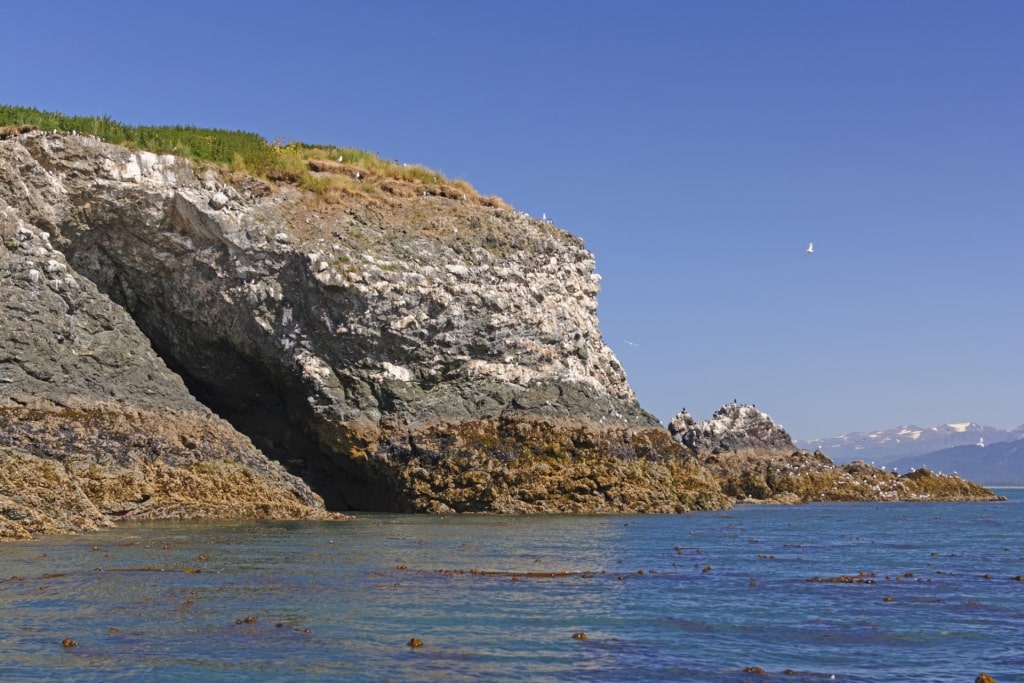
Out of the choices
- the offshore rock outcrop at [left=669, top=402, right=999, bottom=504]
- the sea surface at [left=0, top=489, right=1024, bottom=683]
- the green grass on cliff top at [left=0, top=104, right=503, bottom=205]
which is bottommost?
the sea surface at [left=0, top=489, right=1024, bottom=683]

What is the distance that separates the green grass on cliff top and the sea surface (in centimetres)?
1799

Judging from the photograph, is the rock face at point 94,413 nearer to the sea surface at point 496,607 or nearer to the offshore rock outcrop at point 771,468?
the sea surface at point 496,607

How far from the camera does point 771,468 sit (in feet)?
223

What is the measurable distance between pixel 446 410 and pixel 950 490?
155 feet

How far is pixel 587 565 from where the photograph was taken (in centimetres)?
2527

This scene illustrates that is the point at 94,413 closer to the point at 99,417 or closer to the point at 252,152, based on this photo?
the point at 99,417

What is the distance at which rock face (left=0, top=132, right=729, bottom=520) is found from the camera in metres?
40.3

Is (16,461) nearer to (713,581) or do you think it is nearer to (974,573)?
(713,581)

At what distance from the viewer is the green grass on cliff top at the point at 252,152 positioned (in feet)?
141

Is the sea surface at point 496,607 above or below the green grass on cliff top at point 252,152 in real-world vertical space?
below

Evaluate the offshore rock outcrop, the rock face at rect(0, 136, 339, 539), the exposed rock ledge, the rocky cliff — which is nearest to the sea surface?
the rock face at rect(0, 136, 339, 539)

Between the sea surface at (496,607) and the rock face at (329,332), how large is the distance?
880cm

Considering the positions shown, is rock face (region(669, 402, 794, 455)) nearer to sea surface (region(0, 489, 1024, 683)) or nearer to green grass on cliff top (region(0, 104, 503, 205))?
green grass on cliff top (region(0, 104, 503, 205))

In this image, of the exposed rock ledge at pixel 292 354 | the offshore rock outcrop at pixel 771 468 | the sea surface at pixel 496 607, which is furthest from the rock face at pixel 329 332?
the offshore rock outcrop at pixel 771 468
